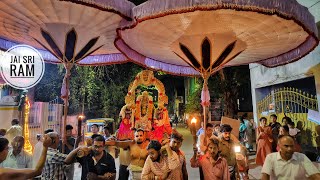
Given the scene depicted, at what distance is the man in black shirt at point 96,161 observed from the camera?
146 inches

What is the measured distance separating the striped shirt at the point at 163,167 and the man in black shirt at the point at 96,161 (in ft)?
2.04

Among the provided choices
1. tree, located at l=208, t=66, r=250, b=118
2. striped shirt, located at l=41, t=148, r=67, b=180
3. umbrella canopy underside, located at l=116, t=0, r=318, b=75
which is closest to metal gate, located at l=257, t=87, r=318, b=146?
umbrella canopy underside, located at l=116, t=0, r=318, b=75

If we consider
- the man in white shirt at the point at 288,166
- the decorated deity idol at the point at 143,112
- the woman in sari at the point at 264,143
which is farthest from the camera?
the decorated deity idol at the point at 143,112

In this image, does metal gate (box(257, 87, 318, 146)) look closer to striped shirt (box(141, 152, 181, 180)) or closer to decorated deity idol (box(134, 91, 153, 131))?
decorated deity idol (box(134, 91, 153, 131))

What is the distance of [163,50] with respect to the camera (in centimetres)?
660

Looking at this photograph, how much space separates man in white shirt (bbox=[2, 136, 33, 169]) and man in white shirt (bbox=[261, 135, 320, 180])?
12.9 ft

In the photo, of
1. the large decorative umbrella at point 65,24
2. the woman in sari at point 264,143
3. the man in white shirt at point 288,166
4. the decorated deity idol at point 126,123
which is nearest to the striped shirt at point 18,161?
the large decorative umbrella at point 65,24

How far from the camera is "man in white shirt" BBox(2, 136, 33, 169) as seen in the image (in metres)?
4.20

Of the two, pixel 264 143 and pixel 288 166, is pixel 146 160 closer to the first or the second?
pixel 288 166

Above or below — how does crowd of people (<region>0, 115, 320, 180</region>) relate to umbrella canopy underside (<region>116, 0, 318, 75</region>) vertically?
below

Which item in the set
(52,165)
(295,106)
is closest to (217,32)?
(52,165)

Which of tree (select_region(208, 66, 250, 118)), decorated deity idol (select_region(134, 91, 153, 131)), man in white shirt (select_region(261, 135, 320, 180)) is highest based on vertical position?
tree (select_region(208, 66, 250, 118))

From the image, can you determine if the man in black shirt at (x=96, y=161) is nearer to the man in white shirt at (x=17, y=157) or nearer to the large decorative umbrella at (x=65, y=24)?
the man in white shirt at (x=17, y=157)

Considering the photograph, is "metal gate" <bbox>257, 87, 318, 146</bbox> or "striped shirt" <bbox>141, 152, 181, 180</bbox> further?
"metal gate" <bbox>257, 87, 318, 146</bbox>
